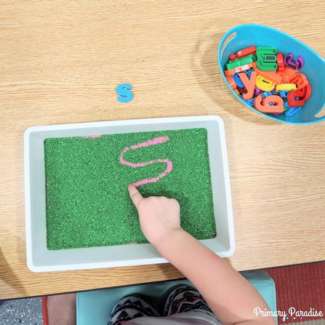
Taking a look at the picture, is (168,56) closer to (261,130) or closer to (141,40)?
(141,40)

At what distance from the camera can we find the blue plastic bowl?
0.61 metres

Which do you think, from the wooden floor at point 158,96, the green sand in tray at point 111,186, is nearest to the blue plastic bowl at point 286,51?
the wooden floor at point 158,96

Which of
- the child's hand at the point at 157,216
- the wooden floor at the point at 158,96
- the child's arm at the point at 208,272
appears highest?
the wooden floor at the point at 158,96

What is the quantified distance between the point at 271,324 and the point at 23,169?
49cm

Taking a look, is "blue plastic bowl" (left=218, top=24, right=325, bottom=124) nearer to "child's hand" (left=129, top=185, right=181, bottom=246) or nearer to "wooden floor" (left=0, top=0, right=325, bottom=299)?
"wooden floor" (left=0, top=0, right=325, bottom=299)

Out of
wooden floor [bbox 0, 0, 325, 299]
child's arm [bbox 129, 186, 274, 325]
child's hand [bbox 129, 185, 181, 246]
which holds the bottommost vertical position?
child's arm [bbox 129, 186, 274, 325]

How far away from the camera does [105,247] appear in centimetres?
59

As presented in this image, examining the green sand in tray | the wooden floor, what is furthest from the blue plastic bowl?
the green sand in tray

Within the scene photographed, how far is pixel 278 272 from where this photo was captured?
1.13m

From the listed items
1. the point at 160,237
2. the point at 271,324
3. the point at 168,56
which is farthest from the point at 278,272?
the point at 168,56

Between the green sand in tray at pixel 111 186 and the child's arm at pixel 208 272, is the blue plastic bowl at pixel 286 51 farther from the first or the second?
the child's arm at pixel 208 272

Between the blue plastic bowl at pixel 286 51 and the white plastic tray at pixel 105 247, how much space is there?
0.35 ft

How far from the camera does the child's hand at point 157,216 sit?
0.57 meters

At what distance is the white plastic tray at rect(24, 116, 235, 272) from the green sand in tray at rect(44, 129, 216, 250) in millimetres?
10
